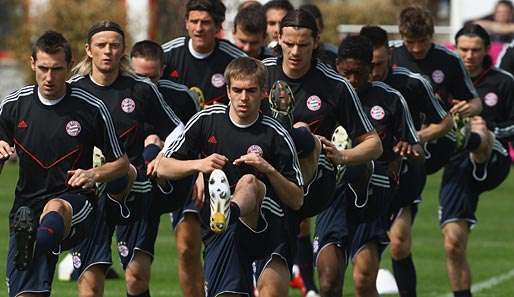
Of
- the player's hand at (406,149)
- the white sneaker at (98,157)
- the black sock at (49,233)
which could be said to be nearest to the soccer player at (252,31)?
the player's hand at (406,149)

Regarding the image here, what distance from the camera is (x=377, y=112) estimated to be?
43.1ft

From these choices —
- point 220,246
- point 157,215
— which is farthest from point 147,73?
point 220,246

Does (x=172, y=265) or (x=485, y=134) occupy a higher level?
(x=485, y=134)

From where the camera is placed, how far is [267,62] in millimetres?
12539

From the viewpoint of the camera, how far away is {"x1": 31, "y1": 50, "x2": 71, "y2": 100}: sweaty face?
11.1 m

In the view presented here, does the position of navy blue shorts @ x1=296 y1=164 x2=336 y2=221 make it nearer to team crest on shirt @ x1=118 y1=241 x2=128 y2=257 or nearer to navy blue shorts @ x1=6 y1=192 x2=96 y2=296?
navy blue shorts @ x1=6 y1=192 x2=96 y2=296

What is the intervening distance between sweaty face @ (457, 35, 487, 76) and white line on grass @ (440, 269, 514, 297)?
2.13 metres

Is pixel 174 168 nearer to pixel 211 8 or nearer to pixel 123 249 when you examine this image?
pixel 123 249

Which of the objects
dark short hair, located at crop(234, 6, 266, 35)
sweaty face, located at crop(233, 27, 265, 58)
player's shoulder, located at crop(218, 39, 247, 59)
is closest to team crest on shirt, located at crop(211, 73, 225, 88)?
player's shoulder, located at crop(218, 39, 247, 59)

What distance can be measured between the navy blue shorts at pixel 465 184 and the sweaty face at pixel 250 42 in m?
2.19

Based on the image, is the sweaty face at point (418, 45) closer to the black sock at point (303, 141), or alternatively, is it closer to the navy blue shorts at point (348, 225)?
the navy blue shorts at point (348, 225)

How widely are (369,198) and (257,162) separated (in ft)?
7.51

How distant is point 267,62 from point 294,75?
27 cm

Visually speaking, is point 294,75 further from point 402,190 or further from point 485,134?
point 485,134
